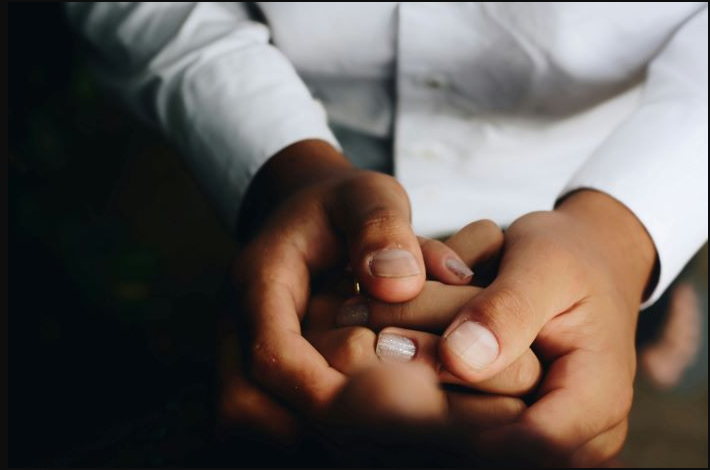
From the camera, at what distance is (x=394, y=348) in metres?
0.31

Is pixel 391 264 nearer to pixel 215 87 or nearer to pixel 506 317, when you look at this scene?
pixel 506 317

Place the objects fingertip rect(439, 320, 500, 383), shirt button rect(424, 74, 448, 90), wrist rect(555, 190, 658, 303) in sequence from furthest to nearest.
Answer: shirt button rect(424, 74, 448, 90)
wrist rect(555, 190, 658, 303)
fingertip rect(439, 320, 500, 383)

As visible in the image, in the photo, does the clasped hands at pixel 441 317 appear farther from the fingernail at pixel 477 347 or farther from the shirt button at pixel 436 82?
the shirt button at pixel 436 82

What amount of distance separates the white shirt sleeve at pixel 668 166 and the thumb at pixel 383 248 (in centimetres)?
18

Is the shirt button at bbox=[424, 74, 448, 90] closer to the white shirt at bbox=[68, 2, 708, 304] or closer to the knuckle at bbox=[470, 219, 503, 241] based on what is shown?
the white shirt at bbox=[68, 2, 708, 304]

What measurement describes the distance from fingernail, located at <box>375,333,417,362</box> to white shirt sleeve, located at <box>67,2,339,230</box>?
22 cm

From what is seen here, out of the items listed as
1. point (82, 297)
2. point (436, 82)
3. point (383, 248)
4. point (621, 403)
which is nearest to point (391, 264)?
point (383, 248)

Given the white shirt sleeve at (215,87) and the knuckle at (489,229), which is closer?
the knuckle at (489,229)

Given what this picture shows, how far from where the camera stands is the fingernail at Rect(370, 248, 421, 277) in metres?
0.32

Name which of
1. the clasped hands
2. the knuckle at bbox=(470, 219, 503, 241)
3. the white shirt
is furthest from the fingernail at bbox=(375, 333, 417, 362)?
the white shirt

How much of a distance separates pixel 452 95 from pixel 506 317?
0.98 ft

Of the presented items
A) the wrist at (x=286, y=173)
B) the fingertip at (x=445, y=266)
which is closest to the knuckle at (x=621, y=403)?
the fingertip at (x=445, y=266)

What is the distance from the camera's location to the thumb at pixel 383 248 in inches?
12.4

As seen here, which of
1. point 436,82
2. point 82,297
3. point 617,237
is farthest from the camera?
point 82,297
